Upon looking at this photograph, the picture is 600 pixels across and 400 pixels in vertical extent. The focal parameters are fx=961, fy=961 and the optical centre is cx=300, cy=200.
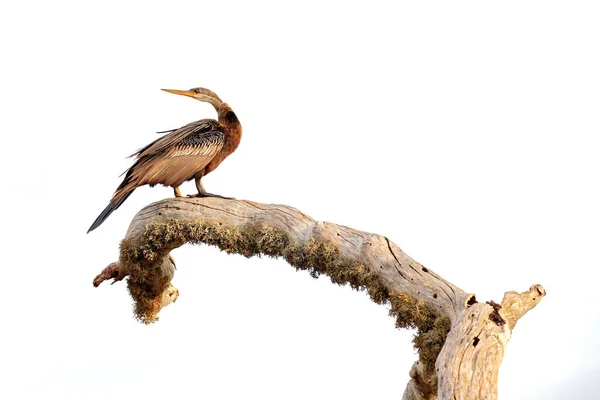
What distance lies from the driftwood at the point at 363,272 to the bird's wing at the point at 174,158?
213 millimetres

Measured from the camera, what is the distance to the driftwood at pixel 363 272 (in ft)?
19.9

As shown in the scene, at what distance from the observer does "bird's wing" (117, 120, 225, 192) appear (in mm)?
7586

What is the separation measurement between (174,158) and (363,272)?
1.80 metres

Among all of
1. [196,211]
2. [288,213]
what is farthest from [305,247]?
[196,211]

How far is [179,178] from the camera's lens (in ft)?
25.1

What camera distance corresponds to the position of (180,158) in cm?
764

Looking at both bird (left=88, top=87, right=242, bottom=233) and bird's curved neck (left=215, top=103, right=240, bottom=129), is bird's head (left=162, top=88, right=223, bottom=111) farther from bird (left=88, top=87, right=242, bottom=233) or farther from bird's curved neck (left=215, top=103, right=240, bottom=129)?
bird (left=88, top=87, right=242, bottom=233)

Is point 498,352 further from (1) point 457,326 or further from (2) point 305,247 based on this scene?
(2) point 305,247

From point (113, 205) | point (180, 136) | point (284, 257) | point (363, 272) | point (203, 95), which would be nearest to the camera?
point (363, 272)

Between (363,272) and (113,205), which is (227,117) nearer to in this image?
(113,205)

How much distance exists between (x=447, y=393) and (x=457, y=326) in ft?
1.85

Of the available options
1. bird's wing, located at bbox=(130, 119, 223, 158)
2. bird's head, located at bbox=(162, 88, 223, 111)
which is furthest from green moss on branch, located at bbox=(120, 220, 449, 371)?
bird's head, located at bbox=(162, 88, 223, 111)

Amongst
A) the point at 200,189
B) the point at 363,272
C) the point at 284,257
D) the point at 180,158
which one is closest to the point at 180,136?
the point at 180,158

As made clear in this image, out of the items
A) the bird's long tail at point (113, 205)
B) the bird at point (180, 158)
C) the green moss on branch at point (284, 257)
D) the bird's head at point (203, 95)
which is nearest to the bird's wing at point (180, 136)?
the bird at point (180, 158)
